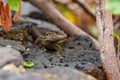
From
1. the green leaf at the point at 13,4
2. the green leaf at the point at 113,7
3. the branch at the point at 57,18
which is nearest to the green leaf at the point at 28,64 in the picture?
the green leaf at the point at 13,4

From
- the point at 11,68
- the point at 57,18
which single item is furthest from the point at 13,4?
the point at 57,18

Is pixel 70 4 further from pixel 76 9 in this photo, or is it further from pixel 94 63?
pixel 94 63

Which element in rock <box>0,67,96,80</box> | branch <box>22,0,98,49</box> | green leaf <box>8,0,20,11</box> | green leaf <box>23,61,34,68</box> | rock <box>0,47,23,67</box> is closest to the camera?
rock <box>0,67,96,80</box>

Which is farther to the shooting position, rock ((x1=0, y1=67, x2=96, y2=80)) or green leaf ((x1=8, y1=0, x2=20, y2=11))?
green leaf ((x1=8, y1=0, x2=20, y2=11))

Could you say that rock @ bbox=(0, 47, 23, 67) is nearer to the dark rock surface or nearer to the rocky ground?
the rocky ground

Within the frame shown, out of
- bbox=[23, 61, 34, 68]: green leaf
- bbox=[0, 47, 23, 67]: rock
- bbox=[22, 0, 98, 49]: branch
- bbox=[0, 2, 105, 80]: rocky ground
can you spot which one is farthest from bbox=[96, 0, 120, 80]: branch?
bbox=[22, 0, 98, 49]: branch

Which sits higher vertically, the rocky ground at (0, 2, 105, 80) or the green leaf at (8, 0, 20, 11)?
the green leaf at (8, 0, 20, 11)

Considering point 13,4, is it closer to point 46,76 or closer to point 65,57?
point 65,57

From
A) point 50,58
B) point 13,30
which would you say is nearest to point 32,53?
point 50,58
